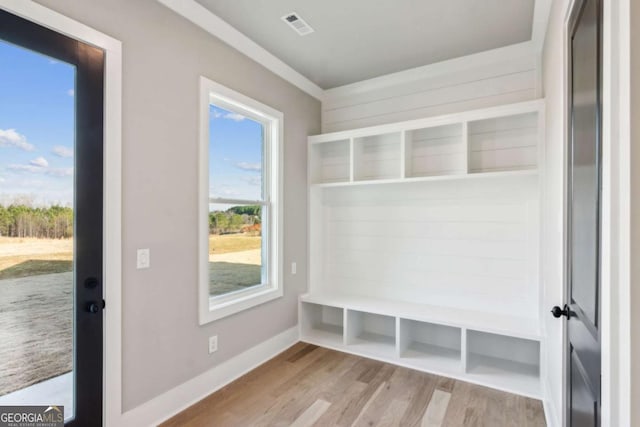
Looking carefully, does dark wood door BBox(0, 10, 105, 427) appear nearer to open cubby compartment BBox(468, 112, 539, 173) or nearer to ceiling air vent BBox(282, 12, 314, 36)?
ceiling air vent BBox(282, 12, 314, 36)

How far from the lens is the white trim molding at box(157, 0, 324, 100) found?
229cm

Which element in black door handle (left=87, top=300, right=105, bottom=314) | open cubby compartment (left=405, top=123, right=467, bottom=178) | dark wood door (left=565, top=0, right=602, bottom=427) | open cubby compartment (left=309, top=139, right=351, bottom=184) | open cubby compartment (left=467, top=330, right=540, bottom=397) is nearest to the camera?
dark wood door (left=565, top=0, right=602, bottom=427)

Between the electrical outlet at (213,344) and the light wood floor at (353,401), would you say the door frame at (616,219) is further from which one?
the electrical outlet at (213,344)

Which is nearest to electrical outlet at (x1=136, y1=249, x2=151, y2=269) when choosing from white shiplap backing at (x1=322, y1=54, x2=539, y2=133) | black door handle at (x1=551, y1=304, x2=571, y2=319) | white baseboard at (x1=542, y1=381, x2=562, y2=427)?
black door handle at (x1=551, y1=304, x2=571, y2=319)

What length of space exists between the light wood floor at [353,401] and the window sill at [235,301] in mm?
561

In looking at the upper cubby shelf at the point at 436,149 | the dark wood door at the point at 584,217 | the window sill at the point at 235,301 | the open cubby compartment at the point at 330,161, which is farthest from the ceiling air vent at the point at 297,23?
the window sill at the point at 235,301

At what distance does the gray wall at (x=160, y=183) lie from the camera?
199 centimetres

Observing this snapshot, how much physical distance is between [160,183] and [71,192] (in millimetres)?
505

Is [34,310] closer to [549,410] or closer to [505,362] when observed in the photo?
[549,410]

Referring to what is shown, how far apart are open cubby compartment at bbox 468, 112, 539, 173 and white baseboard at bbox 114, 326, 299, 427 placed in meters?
2.48

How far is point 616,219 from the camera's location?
2.92ft

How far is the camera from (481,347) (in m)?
3.10

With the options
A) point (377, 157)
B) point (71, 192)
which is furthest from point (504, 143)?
point (71, 192)

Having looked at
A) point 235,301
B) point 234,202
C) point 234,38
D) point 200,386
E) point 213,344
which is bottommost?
point 200,386
